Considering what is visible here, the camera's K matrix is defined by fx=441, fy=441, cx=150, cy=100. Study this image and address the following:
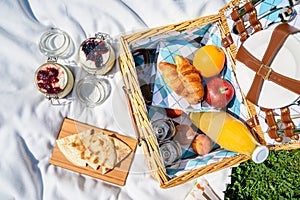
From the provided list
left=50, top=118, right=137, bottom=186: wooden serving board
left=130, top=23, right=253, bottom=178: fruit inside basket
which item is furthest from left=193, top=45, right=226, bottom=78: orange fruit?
left=50, top=118, right=137, bottom=186: wooden serving board

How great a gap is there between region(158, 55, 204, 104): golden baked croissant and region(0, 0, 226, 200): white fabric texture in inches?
5.6

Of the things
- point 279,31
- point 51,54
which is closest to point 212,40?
point 279,31

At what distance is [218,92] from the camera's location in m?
0.99

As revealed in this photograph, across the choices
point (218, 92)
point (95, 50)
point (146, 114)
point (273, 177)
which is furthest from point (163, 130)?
point (273, 177)

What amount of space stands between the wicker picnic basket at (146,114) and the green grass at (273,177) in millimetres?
235

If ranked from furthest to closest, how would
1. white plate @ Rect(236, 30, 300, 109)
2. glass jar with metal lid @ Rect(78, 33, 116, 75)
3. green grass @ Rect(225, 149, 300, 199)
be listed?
green grass @ Rect(225, 149, 300, 199), glass jar with metal lid @ Rect(78, 33, 116, 75), white plate @ Rect(236, 30, 300, 109)

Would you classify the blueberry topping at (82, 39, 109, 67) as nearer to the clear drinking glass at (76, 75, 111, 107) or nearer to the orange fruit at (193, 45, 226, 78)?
the clear drinking glass at (76, 75, 111, 107)

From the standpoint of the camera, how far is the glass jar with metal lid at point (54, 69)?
105cm

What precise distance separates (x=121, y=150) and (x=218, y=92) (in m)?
0.27

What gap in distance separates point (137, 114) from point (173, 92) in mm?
96

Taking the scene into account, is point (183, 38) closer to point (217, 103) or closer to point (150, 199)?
point (217, 103)

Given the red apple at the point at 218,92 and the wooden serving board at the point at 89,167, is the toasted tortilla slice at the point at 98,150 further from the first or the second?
the red apple at the point at 218,92

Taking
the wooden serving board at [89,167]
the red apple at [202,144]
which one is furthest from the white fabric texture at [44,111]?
the red apple at [202,144]

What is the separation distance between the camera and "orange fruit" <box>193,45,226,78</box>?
99 cm
